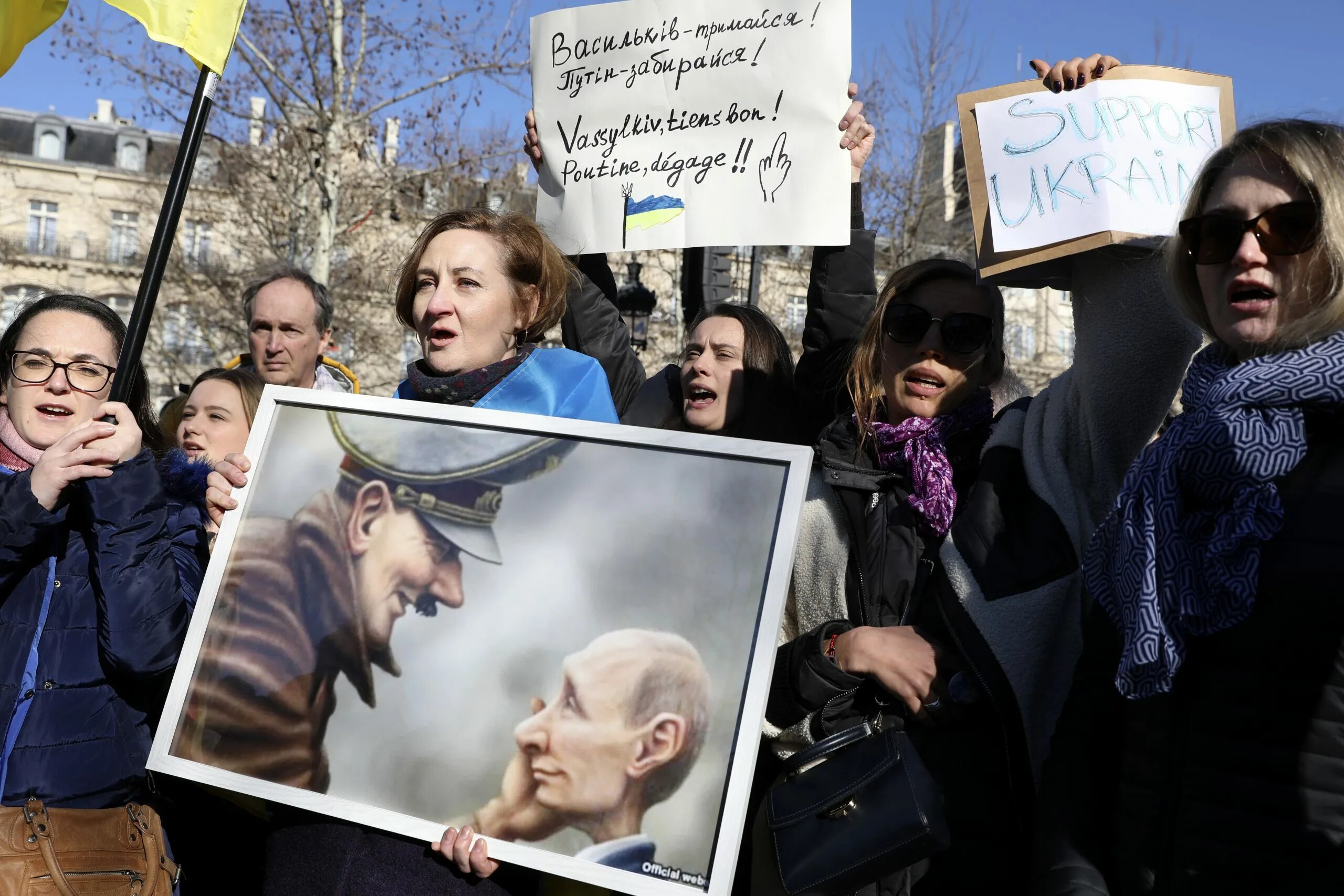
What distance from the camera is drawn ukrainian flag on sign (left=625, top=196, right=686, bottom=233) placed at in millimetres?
3117

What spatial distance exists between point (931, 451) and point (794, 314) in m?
24.3

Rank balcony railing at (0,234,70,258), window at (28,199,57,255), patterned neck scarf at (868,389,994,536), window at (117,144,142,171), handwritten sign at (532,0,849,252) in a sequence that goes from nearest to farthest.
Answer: patterned neck scarf at (868,389,994,536)
handwritten sign at (532,0,849,252)
balcony railing at (0,234,70,258)
window at (28,199,57,255)
window at (117,144,142,171)

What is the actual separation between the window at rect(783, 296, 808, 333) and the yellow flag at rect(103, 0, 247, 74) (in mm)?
18533

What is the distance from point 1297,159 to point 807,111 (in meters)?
1.40

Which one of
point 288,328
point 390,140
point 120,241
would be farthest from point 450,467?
point 120,241

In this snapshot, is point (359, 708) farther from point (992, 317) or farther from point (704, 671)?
point (992, 317)

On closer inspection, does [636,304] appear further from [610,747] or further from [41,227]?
[41,227]

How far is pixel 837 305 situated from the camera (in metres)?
3.12

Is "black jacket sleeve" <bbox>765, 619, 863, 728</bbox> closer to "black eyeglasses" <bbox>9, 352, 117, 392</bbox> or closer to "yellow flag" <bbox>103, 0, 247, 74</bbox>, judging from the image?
"black eyeglasses" <bbox>9, 352, 117, 392</bbox>

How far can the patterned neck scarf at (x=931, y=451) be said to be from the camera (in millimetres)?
2303

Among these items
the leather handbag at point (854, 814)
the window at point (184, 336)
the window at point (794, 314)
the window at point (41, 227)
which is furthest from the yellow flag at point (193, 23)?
the window at point (41, 227)

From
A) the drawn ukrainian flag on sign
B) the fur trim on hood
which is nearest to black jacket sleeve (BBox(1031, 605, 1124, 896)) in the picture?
the drawn ukrainian flag on sign

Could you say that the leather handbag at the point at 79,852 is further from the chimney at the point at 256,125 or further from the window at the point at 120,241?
the window at the point at 120,241

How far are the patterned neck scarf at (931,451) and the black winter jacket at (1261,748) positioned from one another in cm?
63
